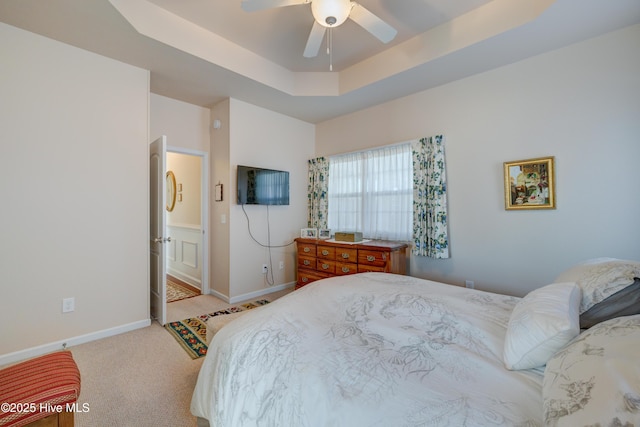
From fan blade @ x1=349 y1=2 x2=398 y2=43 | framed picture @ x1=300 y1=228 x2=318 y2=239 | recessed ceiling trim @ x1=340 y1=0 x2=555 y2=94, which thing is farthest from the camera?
framed picture @ x1=300 y1=228 x2=318 y2=239

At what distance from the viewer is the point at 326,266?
3.69m

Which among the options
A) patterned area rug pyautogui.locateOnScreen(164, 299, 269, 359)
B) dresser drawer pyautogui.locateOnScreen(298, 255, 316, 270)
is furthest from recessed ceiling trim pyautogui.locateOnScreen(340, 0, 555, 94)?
patterned area rug pyautogui.locateOnScreen(164, 299, 269, 359)

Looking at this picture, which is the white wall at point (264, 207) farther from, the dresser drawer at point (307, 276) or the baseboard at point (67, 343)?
the baseboard at point (67, 343)

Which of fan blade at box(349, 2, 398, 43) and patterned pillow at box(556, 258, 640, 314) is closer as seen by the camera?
patterned pillow at box(556, 258, 640, 314)

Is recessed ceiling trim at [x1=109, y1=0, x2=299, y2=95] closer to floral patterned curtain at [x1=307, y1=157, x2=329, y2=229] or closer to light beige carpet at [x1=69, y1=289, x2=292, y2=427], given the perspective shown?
floral patterned curtain at [x1=307, y1=157, x2=329, y2=229]

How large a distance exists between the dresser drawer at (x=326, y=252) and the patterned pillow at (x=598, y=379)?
2816 mm

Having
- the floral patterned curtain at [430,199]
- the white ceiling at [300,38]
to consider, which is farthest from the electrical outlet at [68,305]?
the floral patterned curtain at [430,199]

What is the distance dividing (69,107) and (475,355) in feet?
11.9

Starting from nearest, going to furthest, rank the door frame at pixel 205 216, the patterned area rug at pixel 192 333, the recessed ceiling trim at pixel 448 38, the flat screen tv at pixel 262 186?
the recessed ceiling trim at pixel 448 38, the patterned area rug at pixel 192 333, the flat screen tv at pixel 262 186, the door frame at pixel 205 216

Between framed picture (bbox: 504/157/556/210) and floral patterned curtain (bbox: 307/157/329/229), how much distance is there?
2474 millimetres

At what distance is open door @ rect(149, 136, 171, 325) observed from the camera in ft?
9.64

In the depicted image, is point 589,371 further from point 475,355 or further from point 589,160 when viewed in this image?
point 589,160

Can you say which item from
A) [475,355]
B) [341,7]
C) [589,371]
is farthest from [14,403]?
[341,7]

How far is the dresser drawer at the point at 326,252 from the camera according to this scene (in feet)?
11.9
